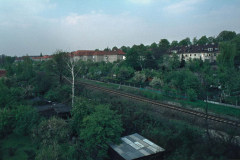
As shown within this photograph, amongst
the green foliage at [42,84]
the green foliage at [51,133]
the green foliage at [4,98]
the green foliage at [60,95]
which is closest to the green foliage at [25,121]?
the green foliage at [51,133]

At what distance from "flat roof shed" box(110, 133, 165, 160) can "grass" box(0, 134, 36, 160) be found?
276 inches

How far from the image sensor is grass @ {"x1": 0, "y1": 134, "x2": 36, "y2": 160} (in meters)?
13.2

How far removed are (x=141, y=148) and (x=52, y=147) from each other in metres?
5.81

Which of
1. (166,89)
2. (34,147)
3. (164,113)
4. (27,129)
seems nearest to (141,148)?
(164,113)

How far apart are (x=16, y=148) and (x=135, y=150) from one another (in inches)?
409

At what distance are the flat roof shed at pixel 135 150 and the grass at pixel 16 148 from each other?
7.00 metres

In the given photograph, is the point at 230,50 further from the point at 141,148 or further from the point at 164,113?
the point at 141,148

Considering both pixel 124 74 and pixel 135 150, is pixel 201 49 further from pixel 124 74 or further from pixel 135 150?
pixel 135 150

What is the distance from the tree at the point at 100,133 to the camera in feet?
36.9

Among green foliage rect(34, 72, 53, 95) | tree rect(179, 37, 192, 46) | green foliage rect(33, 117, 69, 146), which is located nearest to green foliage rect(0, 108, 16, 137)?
green foliage rect(33, 117, 69, 146)

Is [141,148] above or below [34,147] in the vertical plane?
above

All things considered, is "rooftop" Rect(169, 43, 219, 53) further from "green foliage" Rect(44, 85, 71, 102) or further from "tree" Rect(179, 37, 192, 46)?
"green foliage" Rect(44, 85, 71, 102)

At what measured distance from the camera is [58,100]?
2577cm

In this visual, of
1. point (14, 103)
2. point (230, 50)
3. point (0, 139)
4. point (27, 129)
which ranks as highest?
point (230, 50)
